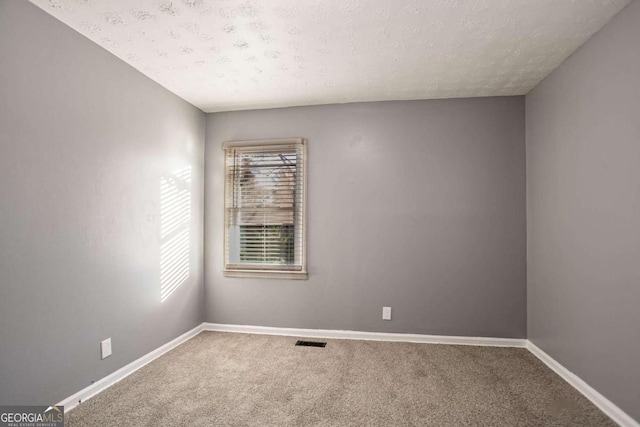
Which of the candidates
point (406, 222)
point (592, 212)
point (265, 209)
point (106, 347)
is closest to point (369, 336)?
point (406, 222)

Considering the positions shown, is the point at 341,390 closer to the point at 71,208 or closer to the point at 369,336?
the point at 369,336

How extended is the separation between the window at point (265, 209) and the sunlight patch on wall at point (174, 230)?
0.46 m

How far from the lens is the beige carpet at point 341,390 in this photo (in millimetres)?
2070

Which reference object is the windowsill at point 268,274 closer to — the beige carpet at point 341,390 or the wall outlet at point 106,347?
the beige carpet at point 341,390

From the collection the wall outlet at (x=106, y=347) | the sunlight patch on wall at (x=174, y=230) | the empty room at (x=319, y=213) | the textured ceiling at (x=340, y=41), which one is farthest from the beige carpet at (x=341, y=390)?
the textured ceiling at (x=340, y=41)

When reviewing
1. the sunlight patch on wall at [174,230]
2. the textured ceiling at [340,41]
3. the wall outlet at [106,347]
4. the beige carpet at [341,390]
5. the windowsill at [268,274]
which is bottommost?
the beige carpet at [341,390]

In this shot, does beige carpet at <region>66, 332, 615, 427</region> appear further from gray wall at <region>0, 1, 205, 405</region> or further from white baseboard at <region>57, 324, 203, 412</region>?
gray wall at <region>0, 1, 205, 405</region>

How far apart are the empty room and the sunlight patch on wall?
0.03 meters

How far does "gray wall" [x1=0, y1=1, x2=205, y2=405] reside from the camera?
1.85 m

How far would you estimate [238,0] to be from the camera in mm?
1917

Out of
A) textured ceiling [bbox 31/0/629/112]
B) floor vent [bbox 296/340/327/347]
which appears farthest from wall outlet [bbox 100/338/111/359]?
textured ceiling [bbox 31/0/629/112]

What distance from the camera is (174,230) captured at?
325 cm

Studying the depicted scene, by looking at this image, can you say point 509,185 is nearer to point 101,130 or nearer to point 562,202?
point 562,202

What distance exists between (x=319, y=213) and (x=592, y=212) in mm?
2341
